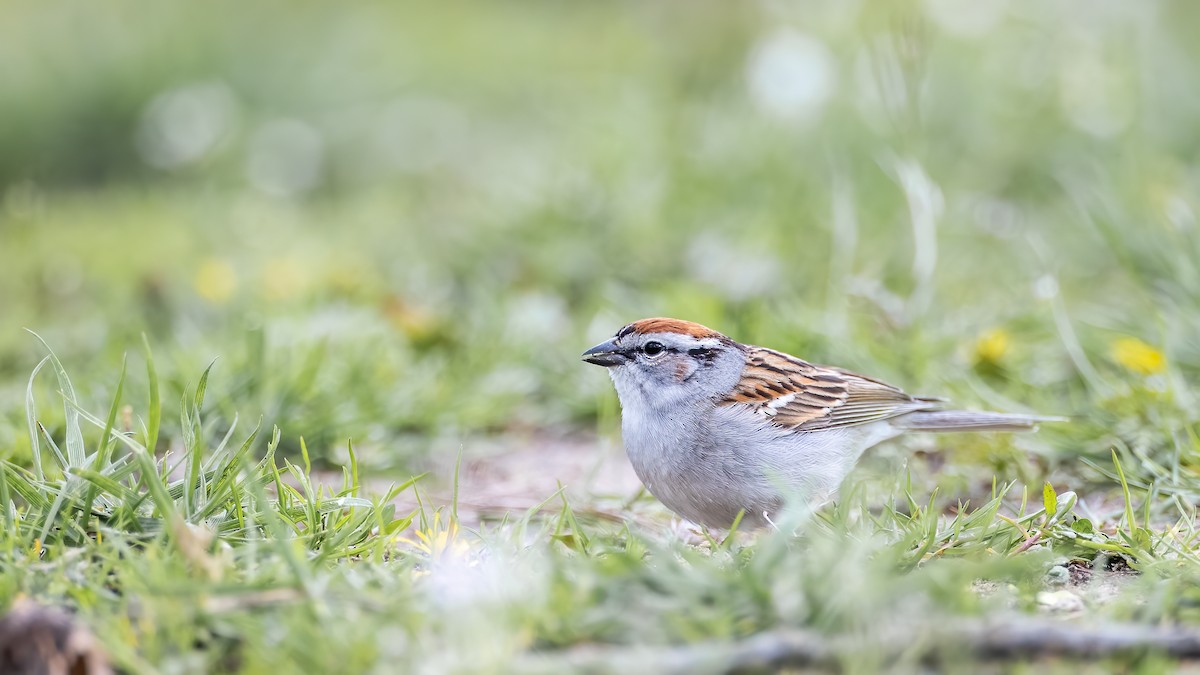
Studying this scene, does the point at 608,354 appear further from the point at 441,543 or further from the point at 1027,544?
the point at 1027,544

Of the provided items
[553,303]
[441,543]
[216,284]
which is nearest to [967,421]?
[441,543]

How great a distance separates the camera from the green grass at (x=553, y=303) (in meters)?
2.64

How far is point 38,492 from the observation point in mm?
3094

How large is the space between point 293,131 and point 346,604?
7396 mm

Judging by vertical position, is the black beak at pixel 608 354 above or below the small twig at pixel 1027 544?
above

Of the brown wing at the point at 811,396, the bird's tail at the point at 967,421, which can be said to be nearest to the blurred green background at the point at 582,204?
the bird's tail at the point at 967,421

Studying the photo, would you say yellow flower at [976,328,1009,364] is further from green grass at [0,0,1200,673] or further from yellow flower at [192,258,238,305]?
yellow flower at [192,258,238,305]

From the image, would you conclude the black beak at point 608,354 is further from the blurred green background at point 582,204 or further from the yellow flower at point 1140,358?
the yellow flower at point 1140,358

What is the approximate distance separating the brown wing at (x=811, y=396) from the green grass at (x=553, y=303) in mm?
244

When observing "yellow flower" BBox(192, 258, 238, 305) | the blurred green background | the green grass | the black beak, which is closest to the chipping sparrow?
the black beak

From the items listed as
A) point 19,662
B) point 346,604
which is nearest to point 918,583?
point 346,604

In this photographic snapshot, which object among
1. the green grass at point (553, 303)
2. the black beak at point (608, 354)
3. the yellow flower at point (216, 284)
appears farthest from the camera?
the yellow flower at point (216, 284)

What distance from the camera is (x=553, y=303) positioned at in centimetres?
591

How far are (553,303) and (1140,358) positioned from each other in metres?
2.60
